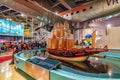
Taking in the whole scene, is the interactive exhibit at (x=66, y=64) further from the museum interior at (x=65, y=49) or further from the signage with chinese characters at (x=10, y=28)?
the signage with chinese characters at (x=10, y=28)

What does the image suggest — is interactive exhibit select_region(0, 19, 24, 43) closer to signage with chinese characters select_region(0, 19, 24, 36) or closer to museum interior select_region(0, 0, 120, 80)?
signage with chinese characters select_region(0, 19, 24, 36)

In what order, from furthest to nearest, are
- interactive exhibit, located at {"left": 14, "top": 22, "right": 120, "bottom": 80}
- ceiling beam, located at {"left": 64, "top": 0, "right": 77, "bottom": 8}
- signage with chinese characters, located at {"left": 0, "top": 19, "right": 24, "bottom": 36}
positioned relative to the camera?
signage with chinese characters, located at {"left": 0, "top": 19, "right": 24, "bottom": 36}
ceiling beam, located at {"left": 64, "top": 0, "right": 77, "bottom": 8}
interactive exhibit, located at {"left": 14, "top": 22, "right": 120, "bottom": 80}

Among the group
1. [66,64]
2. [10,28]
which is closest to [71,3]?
[66,64]

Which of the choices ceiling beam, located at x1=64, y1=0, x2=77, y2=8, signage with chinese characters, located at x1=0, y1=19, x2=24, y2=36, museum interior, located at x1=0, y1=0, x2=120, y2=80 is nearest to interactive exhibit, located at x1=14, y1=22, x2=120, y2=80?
museum interior, located at x1=0, y1=0, x2=120, y2=80

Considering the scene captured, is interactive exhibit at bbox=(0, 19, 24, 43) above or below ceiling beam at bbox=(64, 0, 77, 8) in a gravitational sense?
below

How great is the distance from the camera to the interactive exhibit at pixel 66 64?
6.48 feet

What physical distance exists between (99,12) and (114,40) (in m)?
2.55

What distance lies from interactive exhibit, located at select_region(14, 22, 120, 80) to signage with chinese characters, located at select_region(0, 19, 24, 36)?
8286mm

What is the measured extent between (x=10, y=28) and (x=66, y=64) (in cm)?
1035

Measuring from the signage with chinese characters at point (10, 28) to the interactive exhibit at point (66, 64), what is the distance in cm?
829

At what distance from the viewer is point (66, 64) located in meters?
3.02

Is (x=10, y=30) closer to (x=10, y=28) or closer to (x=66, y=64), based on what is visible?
(x=10, y=28)

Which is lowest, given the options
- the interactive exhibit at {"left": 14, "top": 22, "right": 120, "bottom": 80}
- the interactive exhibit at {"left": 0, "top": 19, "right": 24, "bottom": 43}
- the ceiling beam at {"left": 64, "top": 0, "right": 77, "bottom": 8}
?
the interactive exhibit at {"left": 14, "top": 22, "right": 120, "bottom": 80}

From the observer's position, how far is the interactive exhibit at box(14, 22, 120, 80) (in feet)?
6.48
